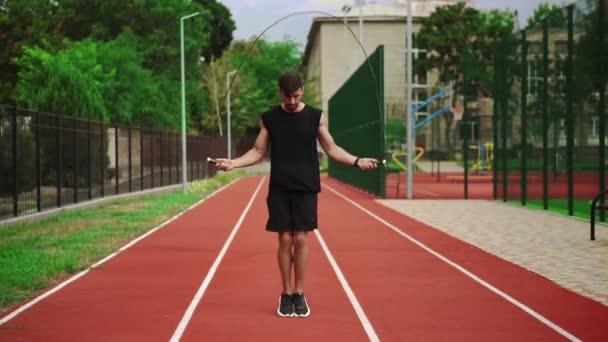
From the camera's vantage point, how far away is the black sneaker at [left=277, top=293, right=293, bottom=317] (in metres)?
7.94

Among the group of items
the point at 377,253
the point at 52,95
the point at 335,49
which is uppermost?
the point at 335,49

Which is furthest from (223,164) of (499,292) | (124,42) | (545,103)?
(124,42)

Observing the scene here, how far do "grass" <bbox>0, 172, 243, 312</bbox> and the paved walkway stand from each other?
18.0ft

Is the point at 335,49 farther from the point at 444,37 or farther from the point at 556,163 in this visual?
the point at 556,163

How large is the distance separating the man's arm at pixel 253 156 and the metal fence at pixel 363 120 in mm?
14345

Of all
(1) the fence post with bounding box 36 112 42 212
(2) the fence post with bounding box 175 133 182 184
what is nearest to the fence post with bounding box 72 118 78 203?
(1) the fence post with bounding box 36 112 42 212

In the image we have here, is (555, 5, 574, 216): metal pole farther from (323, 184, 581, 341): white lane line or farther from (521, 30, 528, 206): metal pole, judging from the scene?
(323, 184, 581, 341): white lane line

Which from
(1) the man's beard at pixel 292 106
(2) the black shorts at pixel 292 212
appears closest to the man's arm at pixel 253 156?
(1) the man's beard at pixel 292 106

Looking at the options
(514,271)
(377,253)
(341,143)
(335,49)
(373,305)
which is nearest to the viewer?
(373,305)

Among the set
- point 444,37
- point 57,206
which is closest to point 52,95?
point 57,206

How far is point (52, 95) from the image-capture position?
100.0 feet

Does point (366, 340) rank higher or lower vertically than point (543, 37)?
lower

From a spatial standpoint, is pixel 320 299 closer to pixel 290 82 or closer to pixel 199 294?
pixel 199 294

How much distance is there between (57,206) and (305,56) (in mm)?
84313
